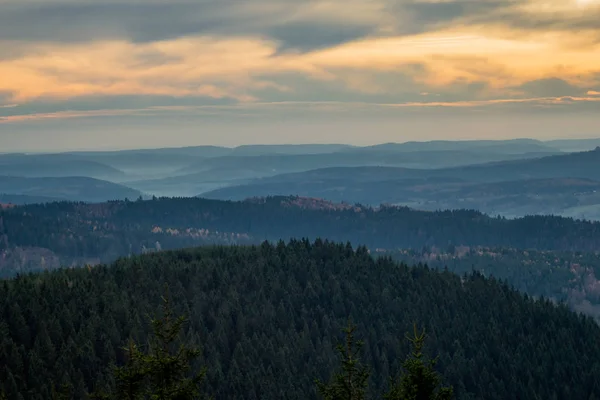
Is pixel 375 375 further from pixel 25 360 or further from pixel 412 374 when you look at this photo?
pixel 412 374

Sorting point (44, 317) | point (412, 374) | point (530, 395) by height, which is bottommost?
point (530, 395)

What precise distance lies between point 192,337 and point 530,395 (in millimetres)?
71240

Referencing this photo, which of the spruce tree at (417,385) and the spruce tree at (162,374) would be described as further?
the spruce tree at (417,385)

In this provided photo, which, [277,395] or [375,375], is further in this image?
[375,375]

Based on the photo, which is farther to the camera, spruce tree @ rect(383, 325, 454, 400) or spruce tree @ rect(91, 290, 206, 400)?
spruce tree @ rect(383, 325, 454, 400)

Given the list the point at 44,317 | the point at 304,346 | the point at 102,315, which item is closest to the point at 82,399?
the point at 44,317

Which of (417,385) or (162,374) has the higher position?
(162,374)

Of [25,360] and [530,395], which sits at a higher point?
[25,360]

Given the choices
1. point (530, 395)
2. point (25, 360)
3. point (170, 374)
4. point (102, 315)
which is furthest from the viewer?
point (530, 395)

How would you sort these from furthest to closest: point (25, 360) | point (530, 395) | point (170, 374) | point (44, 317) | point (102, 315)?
point (530, 395) → point (102, 315) → point (44, 317) → point (25, 360) → point (170, 374)

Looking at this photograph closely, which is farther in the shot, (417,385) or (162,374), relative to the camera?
(417,385)

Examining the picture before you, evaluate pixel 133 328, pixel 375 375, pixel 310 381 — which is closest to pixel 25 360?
pixel 133 328

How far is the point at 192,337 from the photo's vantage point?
182 meters

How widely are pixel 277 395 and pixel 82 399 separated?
141ft
